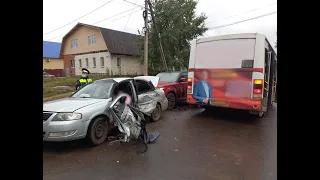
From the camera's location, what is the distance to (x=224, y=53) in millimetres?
6609

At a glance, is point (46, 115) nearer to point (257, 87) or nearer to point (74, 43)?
point (257, 87)

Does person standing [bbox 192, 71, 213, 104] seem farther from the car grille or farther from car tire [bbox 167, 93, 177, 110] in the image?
the car grille

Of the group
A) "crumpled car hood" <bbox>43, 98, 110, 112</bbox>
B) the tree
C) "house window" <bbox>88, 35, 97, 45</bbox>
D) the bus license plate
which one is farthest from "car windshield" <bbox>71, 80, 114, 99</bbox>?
"house window" <bbox>88, 35, 97, 45</bbox>

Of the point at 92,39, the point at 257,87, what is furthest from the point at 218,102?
the point at 92,39

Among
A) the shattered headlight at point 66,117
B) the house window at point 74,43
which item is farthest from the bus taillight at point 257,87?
the house window at point 74,43

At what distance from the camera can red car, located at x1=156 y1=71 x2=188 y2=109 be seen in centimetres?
937

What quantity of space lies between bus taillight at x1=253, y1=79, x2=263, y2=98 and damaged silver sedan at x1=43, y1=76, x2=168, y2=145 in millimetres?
2926

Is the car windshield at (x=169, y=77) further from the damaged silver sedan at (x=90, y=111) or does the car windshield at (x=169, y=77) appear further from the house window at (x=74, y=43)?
the house window at (x=74, y=43)

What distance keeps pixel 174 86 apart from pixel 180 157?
5.52m

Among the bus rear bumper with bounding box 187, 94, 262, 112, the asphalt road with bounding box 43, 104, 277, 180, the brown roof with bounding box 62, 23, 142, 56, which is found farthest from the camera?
the brown roof with bounding box 62, 23, 142, 56

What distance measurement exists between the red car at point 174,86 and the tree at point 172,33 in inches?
362
